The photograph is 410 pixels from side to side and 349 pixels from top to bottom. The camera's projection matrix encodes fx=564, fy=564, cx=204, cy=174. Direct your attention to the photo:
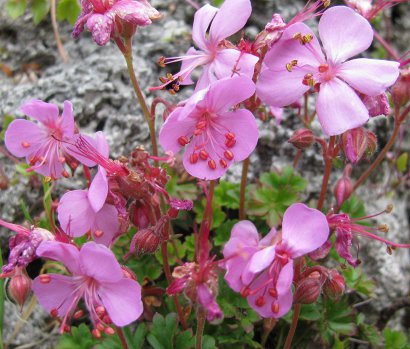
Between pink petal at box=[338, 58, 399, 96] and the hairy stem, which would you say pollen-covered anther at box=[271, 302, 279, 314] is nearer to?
pink petal at box=[338, 58, 399, 96]

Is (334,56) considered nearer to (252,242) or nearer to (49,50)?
(252,242)

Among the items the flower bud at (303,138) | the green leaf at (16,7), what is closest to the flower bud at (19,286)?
the flower bud at (303,138)

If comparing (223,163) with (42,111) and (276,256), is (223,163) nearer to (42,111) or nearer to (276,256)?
(276,256)

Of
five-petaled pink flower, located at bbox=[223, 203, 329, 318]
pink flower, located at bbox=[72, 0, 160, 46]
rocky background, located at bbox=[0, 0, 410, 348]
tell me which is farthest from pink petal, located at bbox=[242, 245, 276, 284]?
rocky background, located at bbox=[0, 0, 410, 348]

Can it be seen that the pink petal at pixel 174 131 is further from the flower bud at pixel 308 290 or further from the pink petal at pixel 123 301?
the flower bud at pixel 308 290

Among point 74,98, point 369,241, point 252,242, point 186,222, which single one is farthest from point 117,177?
point 369,241

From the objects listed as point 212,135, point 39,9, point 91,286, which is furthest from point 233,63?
point 39,9
